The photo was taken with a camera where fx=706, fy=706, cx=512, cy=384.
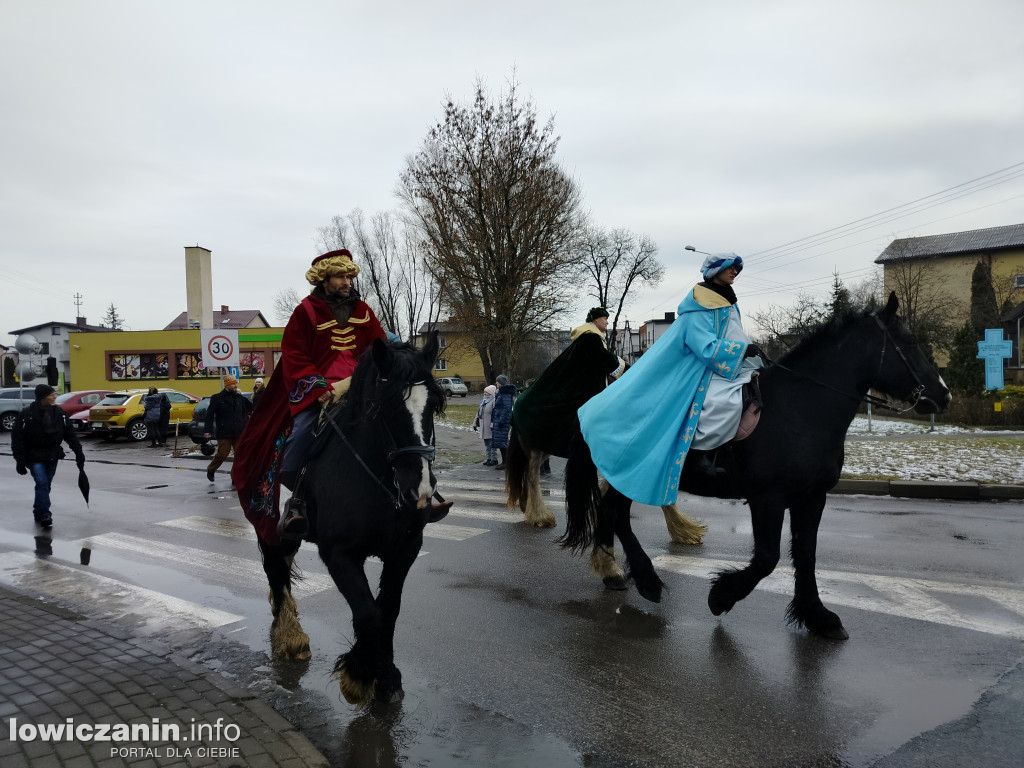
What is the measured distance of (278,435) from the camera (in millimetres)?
4547

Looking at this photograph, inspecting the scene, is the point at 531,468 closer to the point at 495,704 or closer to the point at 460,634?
the point at 460,634

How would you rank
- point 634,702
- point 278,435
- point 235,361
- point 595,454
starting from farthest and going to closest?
1. point 235,361
2. point 595,454
3. point 278,435
4. point 634,702

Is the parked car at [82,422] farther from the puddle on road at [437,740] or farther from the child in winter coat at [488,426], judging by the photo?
the puddle on road at [437,740]

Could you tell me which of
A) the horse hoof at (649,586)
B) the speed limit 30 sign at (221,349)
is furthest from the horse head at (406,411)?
the speed limit 30 sign at (221,349)

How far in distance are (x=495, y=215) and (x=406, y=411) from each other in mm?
29098

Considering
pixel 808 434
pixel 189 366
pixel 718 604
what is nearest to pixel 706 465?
pixel 808 434

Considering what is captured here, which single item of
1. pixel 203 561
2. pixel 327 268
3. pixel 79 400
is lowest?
pixel 203 561

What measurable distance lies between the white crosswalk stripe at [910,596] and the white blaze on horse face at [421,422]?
265 cm

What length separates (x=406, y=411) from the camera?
3.58 metres

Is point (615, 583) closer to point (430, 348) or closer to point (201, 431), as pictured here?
point (430, 348)

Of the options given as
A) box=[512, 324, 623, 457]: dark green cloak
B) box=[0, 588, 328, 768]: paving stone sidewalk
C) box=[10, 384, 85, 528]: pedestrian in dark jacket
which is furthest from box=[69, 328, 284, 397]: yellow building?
box=[0, 588, 328, 768]: paving stone sidewalk

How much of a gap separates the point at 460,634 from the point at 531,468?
3418 millimetres

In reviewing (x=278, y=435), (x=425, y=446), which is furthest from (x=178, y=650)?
(x=425, y=446)

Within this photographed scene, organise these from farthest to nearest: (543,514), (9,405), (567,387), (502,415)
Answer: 1. (9,405)
2. (502,415)
3. (543,514)
4. (567,387)
